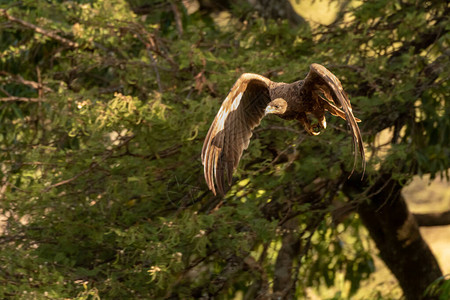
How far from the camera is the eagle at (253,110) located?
3.62m

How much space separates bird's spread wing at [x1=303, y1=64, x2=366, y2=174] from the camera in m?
3.05

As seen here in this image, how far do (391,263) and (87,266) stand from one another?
11.0 feet

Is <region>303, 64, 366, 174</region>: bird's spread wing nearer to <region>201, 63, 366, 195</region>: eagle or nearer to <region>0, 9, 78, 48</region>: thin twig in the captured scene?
<region>201, 63, 366, 195</region>: eagle

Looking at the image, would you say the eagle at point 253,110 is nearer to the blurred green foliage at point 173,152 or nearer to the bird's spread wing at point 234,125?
the bird's spread wing at point 234,125

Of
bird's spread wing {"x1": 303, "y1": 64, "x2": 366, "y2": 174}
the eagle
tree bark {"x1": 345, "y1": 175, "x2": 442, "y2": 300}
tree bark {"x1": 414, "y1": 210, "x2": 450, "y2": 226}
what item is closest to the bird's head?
the eagle

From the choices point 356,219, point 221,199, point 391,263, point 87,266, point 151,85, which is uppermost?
point 151,85

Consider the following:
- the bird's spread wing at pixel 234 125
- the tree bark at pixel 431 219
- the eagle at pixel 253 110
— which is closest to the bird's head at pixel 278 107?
the eagle at pixel 253 110

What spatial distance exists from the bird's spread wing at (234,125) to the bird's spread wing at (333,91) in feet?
1.42

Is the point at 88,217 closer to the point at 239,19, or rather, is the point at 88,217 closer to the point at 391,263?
the point at 239,19

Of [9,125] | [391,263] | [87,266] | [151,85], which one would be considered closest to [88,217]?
[87,266]

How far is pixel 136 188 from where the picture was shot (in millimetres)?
4941

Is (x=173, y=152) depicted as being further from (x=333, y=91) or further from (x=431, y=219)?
(x=431, y=219)

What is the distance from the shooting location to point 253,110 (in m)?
4.28

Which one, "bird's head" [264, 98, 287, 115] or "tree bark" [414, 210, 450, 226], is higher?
"bird's head" [264, 98, 287, 115]
